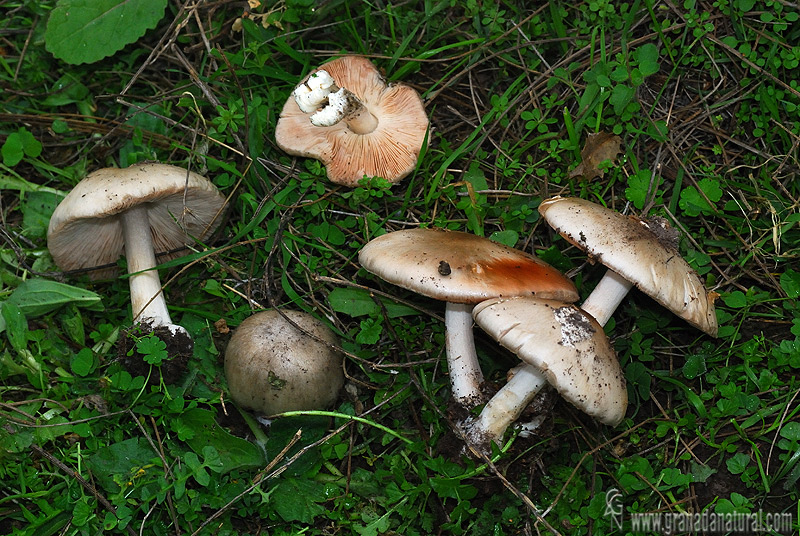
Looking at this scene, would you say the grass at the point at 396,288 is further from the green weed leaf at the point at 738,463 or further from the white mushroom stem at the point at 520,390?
the white mushroom stem at the point at 520,390

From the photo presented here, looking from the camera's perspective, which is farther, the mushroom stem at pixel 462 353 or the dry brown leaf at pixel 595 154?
the dry brown leaf at pixel 595 154

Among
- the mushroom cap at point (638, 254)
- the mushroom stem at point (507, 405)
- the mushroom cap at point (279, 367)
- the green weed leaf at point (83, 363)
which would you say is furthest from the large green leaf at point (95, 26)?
the mushroom stem at point (507, 405)

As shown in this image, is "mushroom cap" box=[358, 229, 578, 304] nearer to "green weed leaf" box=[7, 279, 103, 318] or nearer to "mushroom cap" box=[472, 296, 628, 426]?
"mushroom cap" box=[472, 296, 628, 426]

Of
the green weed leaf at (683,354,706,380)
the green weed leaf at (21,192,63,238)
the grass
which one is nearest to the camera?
the grass

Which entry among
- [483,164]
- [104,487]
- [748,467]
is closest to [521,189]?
[483,164]

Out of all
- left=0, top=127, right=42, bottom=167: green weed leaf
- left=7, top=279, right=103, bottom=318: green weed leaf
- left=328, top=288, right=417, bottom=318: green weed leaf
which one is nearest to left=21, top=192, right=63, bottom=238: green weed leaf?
left=0, top=127, right=42, bottom=167: green weed leaf
